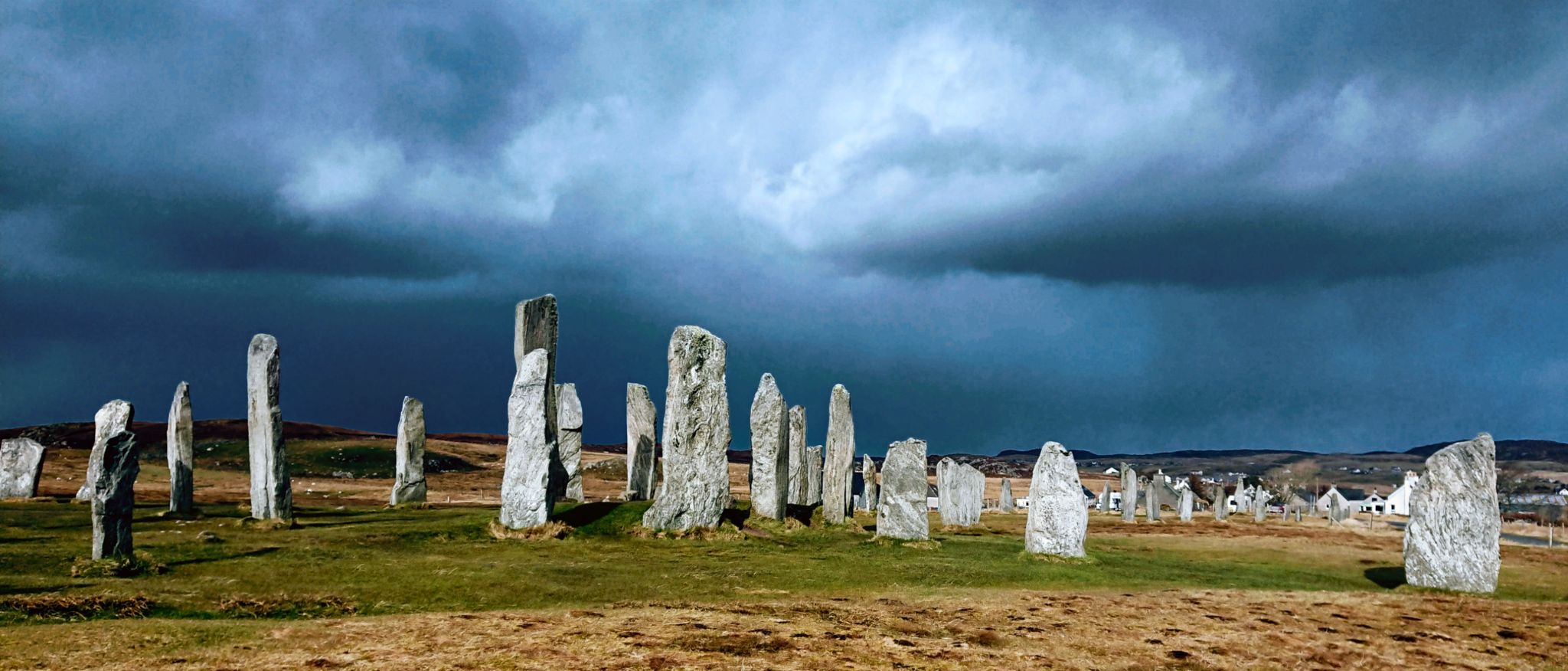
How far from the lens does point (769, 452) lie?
90.2 ft

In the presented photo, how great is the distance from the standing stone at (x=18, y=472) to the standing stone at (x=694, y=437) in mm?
23203

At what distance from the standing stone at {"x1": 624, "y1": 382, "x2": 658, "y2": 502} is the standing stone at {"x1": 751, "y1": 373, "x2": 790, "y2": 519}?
867 cm

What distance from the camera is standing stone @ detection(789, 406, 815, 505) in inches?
1292

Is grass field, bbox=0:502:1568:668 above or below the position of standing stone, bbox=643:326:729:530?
below

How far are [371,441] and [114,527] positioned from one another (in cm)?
7499

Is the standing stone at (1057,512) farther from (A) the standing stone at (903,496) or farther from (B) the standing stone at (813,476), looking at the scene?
(B) the standing stone at (813,476)

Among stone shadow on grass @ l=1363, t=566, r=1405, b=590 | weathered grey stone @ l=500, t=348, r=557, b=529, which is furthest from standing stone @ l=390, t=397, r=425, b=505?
stone shadow on grass @ l=1363, t=566, r=1405, b=590

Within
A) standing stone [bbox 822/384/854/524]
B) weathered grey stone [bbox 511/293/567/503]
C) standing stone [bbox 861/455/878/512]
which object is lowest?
standing stone [bbox 861/455/878/512]

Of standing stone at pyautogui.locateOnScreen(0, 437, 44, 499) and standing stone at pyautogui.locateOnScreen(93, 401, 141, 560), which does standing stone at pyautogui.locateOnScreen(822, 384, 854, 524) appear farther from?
standing stone at pyautogui.locateOnScreen(0, 437, 44, 499)

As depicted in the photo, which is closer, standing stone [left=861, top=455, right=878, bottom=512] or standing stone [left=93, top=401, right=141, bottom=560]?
standing stone [left=93, top=401, right=141, bottom=560]

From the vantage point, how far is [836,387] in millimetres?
31266

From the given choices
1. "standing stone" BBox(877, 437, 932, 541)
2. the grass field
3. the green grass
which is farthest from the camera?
"standing stone" BBox(877, 437, 932, 541)

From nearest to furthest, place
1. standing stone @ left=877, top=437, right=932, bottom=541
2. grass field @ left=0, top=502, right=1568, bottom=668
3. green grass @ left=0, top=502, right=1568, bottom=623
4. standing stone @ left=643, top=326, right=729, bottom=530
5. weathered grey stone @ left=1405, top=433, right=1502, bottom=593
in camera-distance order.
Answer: grass field @ left=0, top=502, right=1568, bottom=668 < green grass @ left=0, top=502, right=1568, bottom=623 < weathered grey stone @ left=1405, top=433, right=1502, bottom=593 < standing stone @ left=643, top=326, right=729, bottom=530 < standing stone @ left=877, top=437, right=932, bottom=541

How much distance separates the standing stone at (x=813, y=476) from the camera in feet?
116
